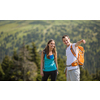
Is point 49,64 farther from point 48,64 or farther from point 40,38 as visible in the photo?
point 40,38

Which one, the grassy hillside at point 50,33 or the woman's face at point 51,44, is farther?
the grassy hillside at point 50,33

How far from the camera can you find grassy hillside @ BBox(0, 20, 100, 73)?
811 centimetres

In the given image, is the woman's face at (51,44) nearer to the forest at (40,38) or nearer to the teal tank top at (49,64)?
the teal tank top at (49,64)

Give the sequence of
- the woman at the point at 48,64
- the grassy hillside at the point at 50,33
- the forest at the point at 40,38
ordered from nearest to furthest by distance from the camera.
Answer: the woman at the point at 48,64, the grassy hillside at the point at 50,33, the forest at the point at 40,38

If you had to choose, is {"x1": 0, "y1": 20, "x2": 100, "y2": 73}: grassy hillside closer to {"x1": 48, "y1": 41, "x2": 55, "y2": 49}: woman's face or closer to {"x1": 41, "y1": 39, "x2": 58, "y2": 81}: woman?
{"x1": 48, "y1": 41, "x2": 55, "y2": 49}: woman's face

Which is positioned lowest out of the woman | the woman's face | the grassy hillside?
the woman

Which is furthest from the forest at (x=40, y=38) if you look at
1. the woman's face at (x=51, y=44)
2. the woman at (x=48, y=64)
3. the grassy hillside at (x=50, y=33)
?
the woman at (x=48, y=64)

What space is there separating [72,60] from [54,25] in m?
5.27

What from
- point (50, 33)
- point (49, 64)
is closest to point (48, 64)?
point (49, 64)

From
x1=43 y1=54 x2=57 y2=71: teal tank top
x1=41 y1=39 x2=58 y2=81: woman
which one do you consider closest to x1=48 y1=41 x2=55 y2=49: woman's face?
x1=41 y1=39 x2=58 y2=81: woman

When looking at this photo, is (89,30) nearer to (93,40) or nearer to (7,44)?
(93,40)

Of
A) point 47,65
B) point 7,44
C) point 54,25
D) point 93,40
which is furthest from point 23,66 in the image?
point 47,65

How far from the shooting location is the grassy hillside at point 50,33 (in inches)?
319

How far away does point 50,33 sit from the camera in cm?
972
